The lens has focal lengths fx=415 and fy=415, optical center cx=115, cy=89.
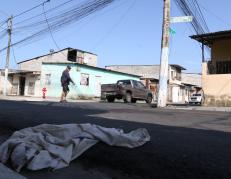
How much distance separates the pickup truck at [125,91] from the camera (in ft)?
90.1

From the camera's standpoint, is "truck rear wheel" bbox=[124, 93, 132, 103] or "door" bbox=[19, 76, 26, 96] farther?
"door" bbox=[19, 76, 26, 96]

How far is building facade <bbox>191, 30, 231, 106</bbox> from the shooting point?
909 inches

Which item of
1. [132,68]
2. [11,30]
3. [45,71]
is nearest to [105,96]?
[45,71]

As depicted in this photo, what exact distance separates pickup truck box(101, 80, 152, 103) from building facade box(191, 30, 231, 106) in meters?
5.38

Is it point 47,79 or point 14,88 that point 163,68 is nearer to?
point 47,79

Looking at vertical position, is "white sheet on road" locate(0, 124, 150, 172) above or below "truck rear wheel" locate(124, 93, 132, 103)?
below

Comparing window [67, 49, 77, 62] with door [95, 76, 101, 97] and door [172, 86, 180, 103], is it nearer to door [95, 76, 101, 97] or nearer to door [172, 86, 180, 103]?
door [95, 76, 101, 97]

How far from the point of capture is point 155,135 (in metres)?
6.97

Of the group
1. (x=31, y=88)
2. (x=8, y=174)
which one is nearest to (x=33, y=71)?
(x=31, y=88)

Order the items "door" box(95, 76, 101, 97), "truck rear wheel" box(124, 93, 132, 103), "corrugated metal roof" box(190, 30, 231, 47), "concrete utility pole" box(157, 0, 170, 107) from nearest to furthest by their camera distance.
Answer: "concrete utility pole" box(157, 0, 170, 107)
"corrugated metal roof" box(190, 30, 231, 47)
"truck rear wheel" box(124, 93, 132, 103)
"door" box(95, 76, 101, 97)

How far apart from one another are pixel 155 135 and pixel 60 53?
4534cm

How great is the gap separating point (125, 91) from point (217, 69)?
6173 mm

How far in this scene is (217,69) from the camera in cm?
Result: 2491

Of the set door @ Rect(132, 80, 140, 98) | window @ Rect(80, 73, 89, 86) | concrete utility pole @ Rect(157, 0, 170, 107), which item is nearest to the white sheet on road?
concrete utility pole @ Rect(157, 0, 170, 107)
